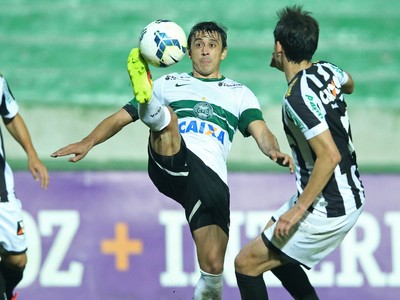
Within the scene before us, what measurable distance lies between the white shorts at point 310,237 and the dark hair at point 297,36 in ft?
2.82

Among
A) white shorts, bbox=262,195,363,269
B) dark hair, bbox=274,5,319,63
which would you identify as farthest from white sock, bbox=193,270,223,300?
dark hair, bbox=274,5,319,63

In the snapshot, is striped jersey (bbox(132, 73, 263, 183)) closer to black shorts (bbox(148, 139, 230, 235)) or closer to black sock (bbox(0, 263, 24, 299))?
black shorts (bbox(148, 139, 230, 235))

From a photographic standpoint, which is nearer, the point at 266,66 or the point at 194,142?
the point at 194,142

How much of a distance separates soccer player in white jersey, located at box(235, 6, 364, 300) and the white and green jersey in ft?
2.63

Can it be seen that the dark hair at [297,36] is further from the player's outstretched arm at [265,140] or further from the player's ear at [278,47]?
the player's outstretched arm at [265,140]

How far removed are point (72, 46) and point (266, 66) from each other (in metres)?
2.09

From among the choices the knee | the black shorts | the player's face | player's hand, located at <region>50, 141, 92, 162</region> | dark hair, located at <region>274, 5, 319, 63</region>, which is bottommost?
the knee

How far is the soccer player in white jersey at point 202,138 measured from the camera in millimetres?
5586

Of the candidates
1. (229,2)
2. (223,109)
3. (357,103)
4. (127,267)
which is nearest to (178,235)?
(127,267)

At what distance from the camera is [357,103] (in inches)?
382

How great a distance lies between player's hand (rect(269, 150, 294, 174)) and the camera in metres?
5.01

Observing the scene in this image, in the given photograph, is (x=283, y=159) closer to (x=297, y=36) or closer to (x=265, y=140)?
(x=265, y=140)

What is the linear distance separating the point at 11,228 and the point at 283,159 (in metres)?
1.83

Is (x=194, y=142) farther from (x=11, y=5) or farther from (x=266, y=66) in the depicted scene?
(x=11, y=5)
